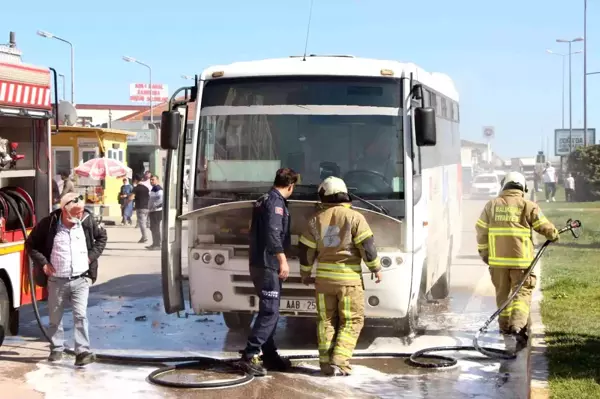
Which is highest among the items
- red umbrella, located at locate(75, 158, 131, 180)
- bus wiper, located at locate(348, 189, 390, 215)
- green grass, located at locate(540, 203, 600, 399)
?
red umbrella, located at locate(75, 158, 131, 180)

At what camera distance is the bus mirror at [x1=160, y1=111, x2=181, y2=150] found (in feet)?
32.0

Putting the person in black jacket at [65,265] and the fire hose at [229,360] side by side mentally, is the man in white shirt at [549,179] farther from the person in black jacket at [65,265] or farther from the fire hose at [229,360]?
the person in black jacket at [65,265]

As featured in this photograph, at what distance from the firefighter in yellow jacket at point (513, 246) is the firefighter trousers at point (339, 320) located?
1.70m

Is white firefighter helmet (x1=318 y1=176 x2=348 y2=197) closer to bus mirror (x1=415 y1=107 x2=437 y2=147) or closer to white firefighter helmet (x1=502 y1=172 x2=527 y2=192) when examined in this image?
bus mirror (x1=415 y1=107 x2=437 y2=147)

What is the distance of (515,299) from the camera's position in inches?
375

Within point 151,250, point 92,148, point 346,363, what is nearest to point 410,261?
point 346,363

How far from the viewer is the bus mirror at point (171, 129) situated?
9.75 m

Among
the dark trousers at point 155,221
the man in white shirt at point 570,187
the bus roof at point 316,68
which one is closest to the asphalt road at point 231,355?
the bus roof at point 316,68

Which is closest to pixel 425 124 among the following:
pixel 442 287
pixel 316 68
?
pixel 316 68

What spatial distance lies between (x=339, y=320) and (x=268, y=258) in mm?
814

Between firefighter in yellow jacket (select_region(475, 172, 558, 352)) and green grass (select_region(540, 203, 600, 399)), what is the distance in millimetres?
447

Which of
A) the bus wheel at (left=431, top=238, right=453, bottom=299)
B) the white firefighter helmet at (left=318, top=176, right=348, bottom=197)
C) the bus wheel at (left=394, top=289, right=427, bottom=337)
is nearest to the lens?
the white firefighter helmet at (left=318, top=176, right=348, bottom=197)

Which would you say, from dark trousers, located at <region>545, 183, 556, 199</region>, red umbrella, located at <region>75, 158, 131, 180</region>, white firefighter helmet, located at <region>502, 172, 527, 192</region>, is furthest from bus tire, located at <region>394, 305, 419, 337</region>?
dark trousers, located at <region>545, 183, 556, 199</region>

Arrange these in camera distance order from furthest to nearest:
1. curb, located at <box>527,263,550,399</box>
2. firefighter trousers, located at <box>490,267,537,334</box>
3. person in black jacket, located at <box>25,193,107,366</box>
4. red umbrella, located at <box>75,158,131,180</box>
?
red umbrella, located at <box>75,158,131,180</box>
firefighter trousers, located at <box>490,267,537,334</box>
person in black jacket, located at <box>25,193,107,366</box>
curb, located at <box>527,263,550,399</box>
